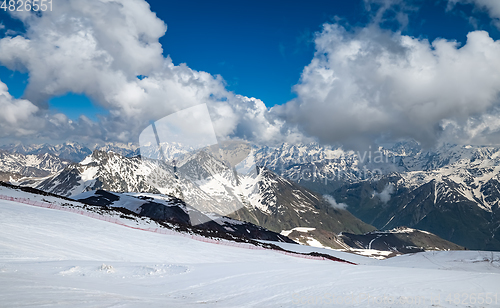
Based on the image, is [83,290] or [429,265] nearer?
[83,290]

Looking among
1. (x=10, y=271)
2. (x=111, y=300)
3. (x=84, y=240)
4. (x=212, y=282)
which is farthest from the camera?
(x=84, y=240)

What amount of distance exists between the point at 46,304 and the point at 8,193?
40.3m

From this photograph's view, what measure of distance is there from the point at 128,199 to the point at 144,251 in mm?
108431

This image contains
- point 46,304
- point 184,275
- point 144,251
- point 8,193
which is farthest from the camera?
point 8,193

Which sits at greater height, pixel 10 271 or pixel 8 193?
pixel 8 193

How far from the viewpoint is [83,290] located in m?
10.4

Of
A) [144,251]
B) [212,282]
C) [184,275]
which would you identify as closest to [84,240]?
[144,251]

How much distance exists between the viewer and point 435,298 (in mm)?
12172

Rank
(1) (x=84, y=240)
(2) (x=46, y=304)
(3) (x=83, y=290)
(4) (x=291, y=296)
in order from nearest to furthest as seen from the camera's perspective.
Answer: (2) (x=46, y=304) < (3) (x=83, y=290) < (4) (x=291, y=296) < (1) (x=84, y=240)

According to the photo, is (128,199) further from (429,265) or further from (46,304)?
(46,304)

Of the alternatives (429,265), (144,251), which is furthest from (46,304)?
(429,265)

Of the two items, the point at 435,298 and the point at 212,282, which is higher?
the point at 435,298

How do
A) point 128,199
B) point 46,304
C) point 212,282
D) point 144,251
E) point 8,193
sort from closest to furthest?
point 46,304 → point 212,282 → point 144,251 → point 8,193 → point 128,199

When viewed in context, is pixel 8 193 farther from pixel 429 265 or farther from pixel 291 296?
pixel 429 265
